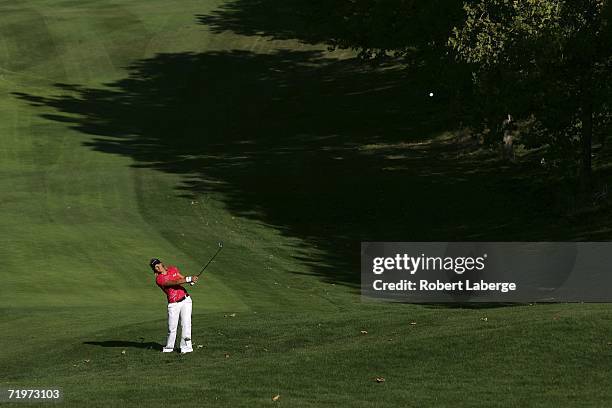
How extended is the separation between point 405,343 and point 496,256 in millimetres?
16391

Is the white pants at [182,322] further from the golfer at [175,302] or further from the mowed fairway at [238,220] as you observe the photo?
the mowed fairway at [238,220]

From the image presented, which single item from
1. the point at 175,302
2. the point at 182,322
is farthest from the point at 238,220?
the point at 175,302

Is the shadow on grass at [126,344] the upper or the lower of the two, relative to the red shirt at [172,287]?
lower

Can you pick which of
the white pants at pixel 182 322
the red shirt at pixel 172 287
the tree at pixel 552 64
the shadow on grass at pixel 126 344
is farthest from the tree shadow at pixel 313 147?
the red shirt at pixel 172 287

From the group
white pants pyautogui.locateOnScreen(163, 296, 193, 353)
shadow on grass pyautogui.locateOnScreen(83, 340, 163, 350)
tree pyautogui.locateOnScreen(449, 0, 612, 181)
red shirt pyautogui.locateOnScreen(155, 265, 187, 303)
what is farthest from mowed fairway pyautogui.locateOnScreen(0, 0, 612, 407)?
tree pyautogui.locateOnScreen(449, 0, 612, 181)

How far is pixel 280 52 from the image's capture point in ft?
315

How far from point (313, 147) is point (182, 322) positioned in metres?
48.6

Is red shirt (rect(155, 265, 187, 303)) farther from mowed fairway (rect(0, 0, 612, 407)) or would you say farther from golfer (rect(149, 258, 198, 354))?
mowed fairway (rect(0, 0, 612, 407))

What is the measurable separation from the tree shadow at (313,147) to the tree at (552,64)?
15.8 feet

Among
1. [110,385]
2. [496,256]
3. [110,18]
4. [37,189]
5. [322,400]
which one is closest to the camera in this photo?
[322,400]

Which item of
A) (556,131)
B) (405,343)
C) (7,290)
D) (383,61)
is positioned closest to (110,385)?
(405,343)

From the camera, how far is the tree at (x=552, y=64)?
53688 millimetres

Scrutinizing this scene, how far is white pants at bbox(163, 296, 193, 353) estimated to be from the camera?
26.3 m

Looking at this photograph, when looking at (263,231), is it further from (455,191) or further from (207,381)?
(207,381)
